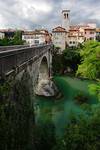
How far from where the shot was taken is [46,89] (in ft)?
147

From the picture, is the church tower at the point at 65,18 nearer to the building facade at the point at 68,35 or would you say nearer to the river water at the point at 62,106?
the building facade at the point at 68,35

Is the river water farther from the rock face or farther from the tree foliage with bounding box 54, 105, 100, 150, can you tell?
the tree foliage with bounding box 54, 105, 100, 150

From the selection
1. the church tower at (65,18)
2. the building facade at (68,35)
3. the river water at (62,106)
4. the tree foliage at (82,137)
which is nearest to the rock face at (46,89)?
the river water at (62,106)

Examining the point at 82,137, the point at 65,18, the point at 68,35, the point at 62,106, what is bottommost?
the point at 62,106

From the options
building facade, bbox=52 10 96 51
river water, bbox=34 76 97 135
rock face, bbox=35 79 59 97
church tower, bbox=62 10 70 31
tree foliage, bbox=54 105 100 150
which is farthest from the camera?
church tower, bbox=62 10 70 31

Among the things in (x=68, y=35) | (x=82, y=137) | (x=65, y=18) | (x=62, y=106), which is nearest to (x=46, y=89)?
(x=62, y=106)

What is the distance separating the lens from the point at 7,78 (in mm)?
10766

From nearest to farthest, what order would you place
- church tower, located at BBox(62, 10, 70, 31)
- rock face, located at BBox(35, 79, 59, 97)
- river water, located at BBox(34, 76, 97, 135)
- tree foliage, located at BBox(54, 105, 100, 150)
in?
tree foliage, located at BBox(54, 105, 100, 150) < river water, located at BBox(34, 76, 97, 135) < rock face, located at BBox(35, 79, 59, 97) < church tower, located at BBox(62, 10, 70, 31)

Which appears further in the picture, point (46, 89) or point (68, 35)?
point (68, 35)

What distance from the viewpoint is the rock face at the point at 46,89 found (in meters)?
43.6

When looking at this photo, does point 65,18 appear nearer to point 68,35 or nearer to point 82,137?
point 68,35

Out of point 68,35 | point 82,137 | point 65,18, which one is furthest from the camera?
point 65,18

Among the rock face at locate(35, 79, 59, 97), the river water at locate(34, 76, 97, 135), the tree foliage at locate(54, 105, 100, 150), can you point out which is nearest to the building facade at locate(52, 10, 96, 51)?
the river water at locate(34, 76, 97, 135)

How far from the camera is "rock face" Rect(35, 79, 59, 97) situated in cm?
4362
